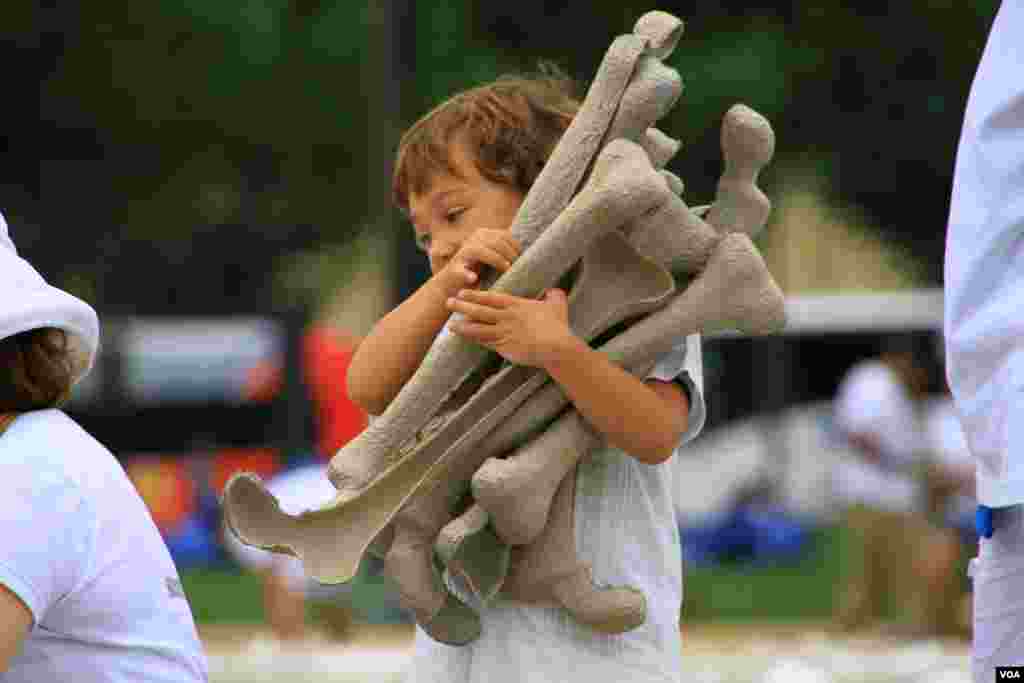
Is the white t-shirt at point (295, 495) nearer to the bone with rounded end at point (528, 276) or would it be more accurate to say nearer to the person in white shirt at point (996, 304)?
the bone with rounded end at point (528, 276)

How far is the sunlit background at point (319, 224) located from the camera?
1271 cm

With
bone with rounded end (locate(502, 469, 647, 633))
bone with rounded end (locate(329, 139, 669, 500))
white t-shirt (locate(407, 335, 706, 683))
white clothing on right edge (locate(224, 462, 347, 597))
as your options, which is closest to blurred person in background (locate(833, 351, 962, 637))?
white clothing on right edge (locate(224, 462, 347, 597))

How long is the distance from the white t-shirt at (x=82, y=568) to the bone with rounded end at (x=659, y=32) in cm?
95

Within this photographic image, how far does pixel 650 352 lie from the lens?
278 cm

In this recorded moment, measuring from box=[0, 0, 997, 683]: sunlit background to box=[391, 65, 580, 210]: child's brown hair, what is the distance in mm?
7774

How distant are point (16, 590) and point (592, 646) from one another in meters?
0.79

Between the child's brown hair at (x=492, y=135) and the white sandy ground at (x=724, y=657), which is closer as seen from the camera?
the child's brown hair at (x=492, y=135)

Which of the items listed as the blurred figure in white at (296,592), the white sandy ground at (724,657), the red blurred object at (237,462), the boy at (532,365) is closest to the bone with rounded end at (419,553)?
the boy at (532,365)

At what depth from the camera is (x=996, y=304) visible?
7.87ft

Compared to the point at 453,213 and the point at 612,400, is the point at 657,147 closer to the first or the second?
the point at 453,213

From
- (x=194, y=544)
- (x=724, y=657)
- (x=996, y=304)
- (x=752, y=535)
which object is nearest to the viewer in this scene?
(x=996, y=304)

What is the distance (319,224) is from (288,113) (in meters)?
1.03

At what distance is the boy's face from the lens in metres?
2.89

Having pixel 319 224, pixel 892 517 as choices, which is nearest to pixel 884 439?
pixel 892 517
